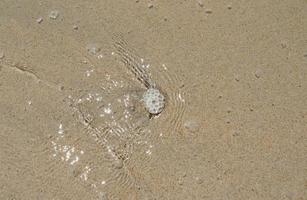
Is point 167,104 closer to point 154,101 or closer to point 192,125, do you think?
point 154,101

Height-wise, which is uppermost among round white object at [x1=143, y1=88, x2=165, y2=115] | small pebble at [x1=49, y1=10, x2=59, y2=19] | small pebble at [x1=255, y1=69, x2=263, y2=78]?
small pebble at [x1=255, y1=69, x2=263, y2=78]

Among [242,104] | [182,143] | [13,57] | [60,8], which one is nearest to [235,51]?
[242,104]

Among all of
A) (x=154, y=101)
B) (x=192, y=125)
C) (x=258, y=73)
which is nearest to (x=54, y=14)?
(x=154, y=101)

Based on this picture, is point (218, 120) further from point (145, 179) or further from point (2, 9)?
point (2, 9)

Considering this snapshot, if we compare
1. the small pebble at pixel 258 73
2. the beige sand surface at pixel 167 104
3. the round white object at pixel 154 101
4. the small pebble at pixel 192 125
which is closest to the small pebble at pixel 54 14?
the beige sand surface at pixel 167 104

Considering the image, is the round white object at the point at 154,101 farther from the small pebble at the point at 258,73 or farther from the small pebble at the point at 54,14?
the small pebble at the point at 54,14

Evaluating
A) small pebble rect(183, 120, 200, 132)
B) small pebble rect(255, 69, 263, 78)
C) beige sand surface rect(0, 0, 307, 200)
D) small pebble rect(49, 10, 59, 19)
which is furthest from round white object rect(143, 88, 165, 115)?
small pebble rect(49, 10, 59, 19)

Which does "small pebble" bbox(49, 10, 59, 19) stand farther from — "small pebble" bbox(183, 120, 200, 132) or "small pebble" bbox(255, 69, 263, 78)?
"small pebble" bbox(255, 69, 263, 78)
